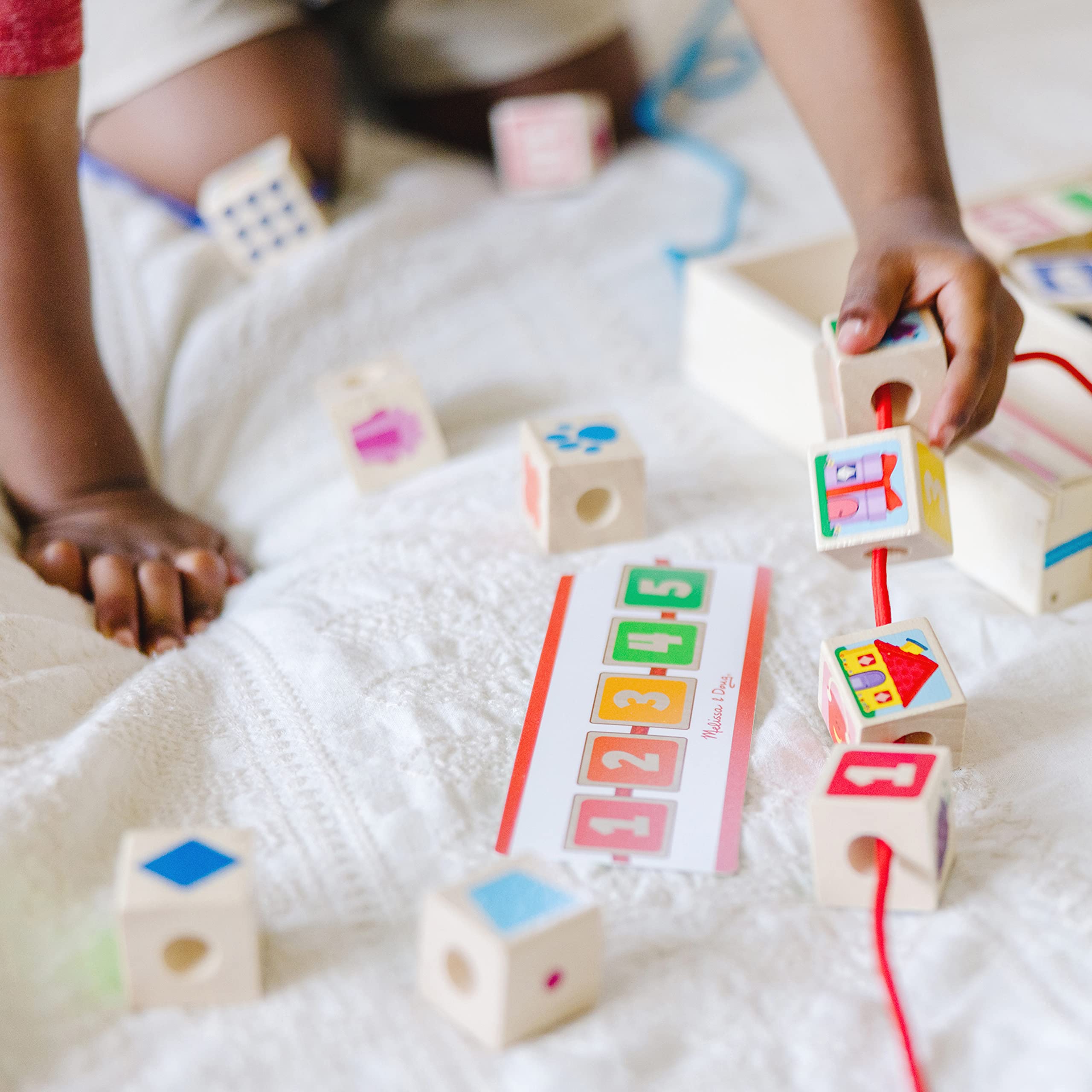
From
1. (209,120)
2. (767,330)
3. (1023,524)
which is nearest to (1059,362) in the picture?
(1023,524)

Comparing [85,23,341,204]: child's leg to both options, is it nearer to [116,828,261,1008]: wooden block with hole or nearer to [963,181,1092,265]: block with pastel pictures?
[963,181,1092,265]: block with pastel pictures

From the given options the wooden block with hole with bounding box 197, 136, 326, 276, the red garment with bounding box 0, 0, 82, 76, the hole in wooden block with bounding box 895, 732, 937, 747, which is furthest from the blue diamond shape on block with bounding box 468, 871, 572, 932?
the wooden block with hole with bounding box 197, 136, 326, 276

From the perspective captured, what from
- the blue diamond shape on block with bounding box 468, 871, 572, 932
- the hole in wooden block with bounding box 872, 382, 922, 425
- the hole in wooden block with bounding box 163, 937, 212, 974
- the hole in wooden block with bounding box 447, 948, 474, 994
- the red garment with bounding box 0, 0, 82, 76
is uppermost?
the red garment with bounding box 0, 0, 82, 76

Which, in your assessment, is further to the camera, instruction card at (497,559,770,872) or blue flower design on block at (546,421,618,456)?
blue flower design on block at (546,421,618,456)

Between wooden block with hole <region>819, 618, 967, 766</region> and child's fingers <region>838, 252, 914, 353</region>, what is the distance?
16cm

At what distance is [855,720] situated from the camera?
60 centimetres

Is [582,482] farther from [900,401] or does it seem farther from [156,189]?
[156,189]

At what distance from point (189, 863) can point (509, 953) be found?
14cm

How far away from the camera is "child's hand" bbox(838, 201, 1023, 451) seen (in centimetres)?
66

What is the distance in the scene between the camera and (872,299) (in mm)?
668

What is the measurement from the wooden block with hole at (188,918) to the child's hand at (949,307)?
41 centimetres

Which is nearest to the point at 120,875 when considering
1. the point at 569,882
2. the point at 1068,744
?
the point at 569,882

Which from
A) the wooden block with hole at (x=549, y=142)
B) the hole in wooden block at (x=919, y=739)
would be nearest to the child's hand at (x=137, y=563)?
the hole in wooden block at (x=919, y=739)

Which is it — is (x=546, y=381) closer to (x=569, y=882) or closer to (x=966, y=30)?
(x=569, y=882)
